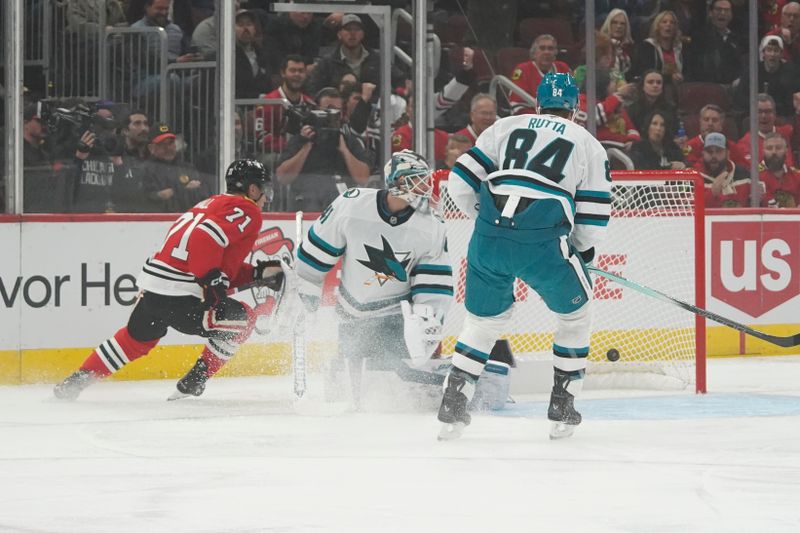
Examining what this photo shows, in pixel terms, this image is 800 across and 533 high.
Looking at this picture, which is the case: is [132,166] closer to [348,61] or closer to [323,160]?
[323,160]

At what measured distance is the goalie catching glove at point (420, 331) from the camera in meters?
5.33

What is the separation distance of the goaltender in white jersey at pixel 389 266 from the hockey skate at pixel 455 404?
0.73m

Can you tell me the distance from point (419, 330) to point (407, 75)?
2573 millimetres

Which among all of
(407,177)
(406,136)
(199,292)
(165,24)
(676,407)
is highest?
(165,24)

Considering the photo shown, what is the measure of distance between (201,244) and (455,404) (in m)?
1.49

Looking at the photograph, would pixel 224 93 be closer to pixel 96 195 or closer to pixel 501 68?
pixel 96 195

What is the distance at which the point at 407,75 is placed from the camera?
763 cm

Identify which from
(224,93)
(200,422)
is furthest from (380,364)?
(224,93)

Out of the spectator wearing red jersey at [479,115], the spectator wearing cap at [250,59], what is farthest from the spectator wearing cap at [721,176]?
the spectator wearing cap at [250,59]

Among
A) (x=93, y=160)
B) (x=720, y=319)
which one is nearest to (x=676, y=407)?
(x=720, y=319)

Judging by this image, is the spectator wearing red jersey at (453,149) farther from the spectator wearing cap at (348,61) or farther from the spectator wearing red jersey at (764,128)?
the spectator wearing red jersey at (764,128)

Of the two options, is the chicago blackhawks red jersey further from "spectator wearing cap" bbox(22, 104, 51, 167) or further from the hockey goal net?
"spectator wearing cap" bbox(22, 104, 51, 167)

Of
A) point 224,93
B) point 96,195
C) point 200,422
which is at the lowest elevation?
point 200,422

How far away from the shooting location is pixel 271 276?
5793 mm
